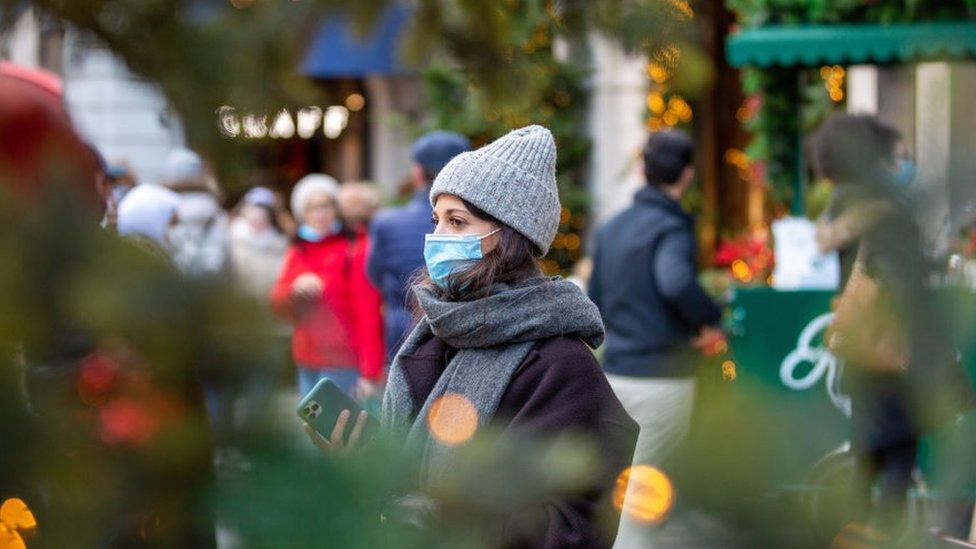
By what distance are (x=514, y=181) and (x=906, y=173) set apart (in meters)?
1.33

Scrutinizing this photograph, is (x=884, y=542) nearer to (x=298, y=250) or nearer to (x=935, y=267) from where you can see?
(x=935, y=267)

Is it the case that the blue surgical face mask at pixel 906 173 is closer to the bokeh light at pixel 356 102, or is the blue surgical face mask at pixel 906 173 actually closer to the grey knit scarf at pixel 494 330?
the grey knit scarf at pixel 494 330

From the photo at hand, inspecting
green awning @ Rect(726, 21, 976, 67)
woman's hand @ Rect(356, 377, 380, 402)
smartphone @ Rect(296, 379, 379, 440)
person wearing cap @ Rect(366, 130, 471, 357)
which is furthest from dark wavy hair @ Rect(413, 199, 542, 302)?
green awning @ Rect(726, 21, 976, 67)

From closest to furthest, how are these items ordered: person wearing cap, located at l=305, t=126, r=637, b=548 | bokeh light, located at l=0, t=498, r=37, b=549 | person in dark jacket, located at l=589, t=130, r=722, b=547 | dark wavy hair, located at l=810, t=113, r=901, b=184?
1. bokeh light, located at l=0, t=498, r=37, b=549
2. dark wavy hair, located at l=810, t=113, r=901, b=184
3. person wearing cap, located at l=305, t=126, r=637, b=548
4. person in dark jacket, located at l=589, t=130, r=722, b=547

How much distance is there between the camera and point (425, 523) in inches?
39.6

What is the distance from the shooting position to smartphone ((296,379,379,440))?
3.43ft

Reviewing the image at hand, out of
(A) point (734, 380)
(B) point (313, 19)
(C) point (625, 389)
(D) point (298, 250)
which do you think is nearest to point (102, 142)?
(A) point (734, 380)

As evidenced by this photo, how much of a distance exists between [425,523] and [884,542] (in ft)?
2.23

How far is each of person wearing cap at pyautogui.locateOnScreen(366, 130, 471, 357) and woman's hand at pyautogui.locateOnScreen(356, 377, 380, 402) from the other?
65 cm

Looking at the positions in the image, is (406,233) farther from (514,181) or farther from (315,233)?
(514,181)

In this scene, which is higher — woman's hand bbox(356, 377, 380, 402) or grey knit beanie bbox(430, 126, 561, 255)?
grey knit beanie bbox(430, 126, 561, 255)

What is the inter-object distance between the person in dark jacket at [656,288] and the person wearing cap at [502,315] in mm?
2970

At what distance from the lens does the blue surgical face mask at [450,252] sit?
2.38 meters

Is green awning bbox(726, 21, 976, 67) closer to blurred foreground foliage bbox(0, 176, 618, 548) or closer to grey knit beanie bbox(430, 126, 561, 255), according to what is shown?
grey knit beanie bbox(430, 126, 561, 255)
